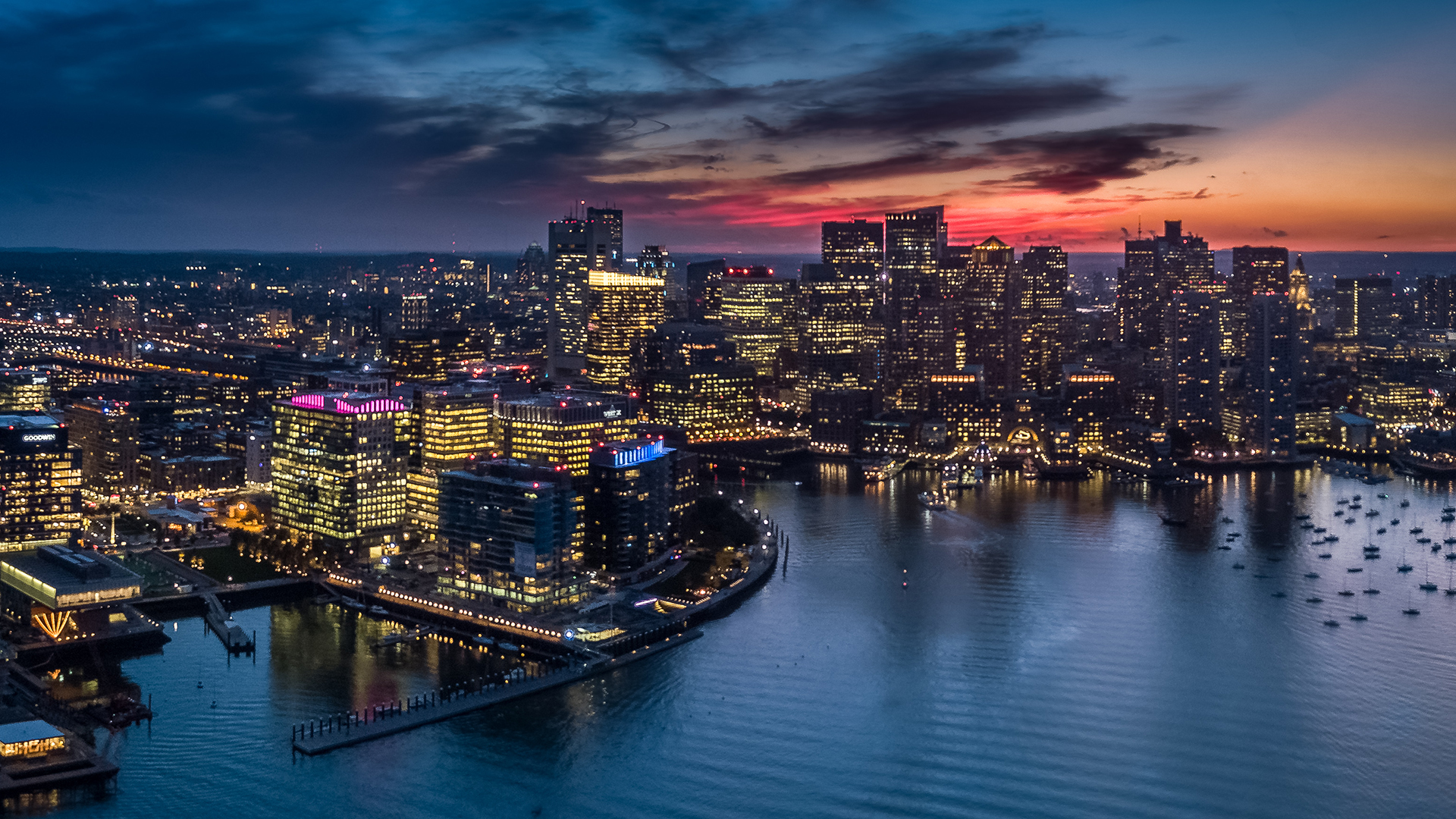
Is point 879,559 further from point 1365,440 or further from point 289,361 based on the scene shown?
point 289,361

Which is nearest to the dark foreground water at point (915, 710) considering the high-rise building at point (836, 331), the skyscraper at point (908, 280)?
Answer: the high-rise building at point (836, 331)

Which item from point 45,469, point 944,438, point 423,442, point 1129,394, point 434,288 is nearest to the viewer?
point 45,469

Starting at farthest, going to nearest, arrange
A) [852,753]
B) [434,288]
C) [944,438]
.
Result: [434,288], [944,438], [852,753]

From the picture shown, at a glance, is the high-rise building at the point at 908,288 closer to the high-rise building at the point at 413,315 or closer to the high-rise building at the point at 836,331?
the high-rise building at the point at 836,331

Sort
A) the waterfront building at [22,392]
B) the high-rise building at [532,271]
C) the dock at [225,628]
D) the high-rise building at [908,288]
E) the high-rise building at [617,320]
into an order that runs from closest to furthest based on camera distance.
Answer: the dock at [225,628], the waterfront building at [22,392], the high-rise building at [617,320], the high-rise building at [908,288], the high-rise building at [532,271]

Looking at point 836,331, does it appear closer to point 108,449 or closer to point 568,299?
point 568,299

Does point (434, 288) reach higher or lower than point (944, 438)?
higher

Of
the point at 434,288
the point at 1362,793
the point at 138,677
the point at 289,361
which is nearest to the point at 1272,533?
the point at 1362,793
